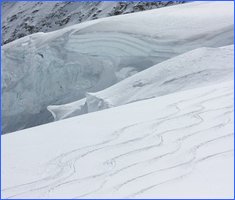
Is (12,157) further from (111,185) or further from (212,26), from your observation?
(212,26)

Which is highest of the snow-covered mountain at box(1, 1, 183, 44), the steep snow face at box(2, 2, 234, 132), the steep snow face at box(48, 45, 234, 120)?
the steep snow face at box(48, 45, 234, 120)

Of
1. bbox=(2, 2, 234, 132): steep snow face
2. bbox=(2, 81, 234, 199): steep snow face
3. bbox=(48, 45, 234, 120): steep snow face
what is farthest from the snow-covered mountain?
bbox=(2, 81, 234, 199): steep snow face

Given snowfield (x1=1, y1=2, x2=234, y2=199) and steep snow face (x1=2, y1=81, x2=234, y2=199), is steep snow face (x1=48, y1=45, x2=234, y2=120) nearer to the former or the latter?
snowfield (x1=1, y1=2, x2=234, y2=199)

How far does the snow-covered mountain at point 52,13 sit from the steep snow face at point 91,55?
12699mm

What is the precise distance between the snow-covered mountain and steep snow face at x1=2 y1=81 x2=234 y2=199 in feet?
60.4

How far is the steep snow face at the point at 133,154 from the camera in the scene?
66.8 inches

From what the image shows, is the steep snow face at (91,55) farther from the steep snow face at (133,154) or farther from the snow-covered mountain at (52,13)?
the snow-covered mountain at (52,13)

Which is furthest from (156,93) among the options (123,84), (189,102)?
(189,102)

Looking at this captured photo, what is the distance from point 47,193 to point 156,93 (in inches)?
114

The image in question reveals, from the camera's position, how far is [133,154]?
84.4 inches

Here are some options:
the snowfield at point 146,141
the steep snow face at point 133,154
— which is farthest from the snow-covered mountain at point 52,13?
the steep snow face at point 133,154

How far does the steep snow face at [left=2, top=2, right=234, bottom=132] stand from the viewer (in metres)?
7.36

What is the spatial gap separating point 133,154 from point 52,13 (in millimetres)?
24110

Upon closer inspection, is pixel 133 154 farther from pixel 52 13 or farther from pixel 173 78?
pixel 52 13
